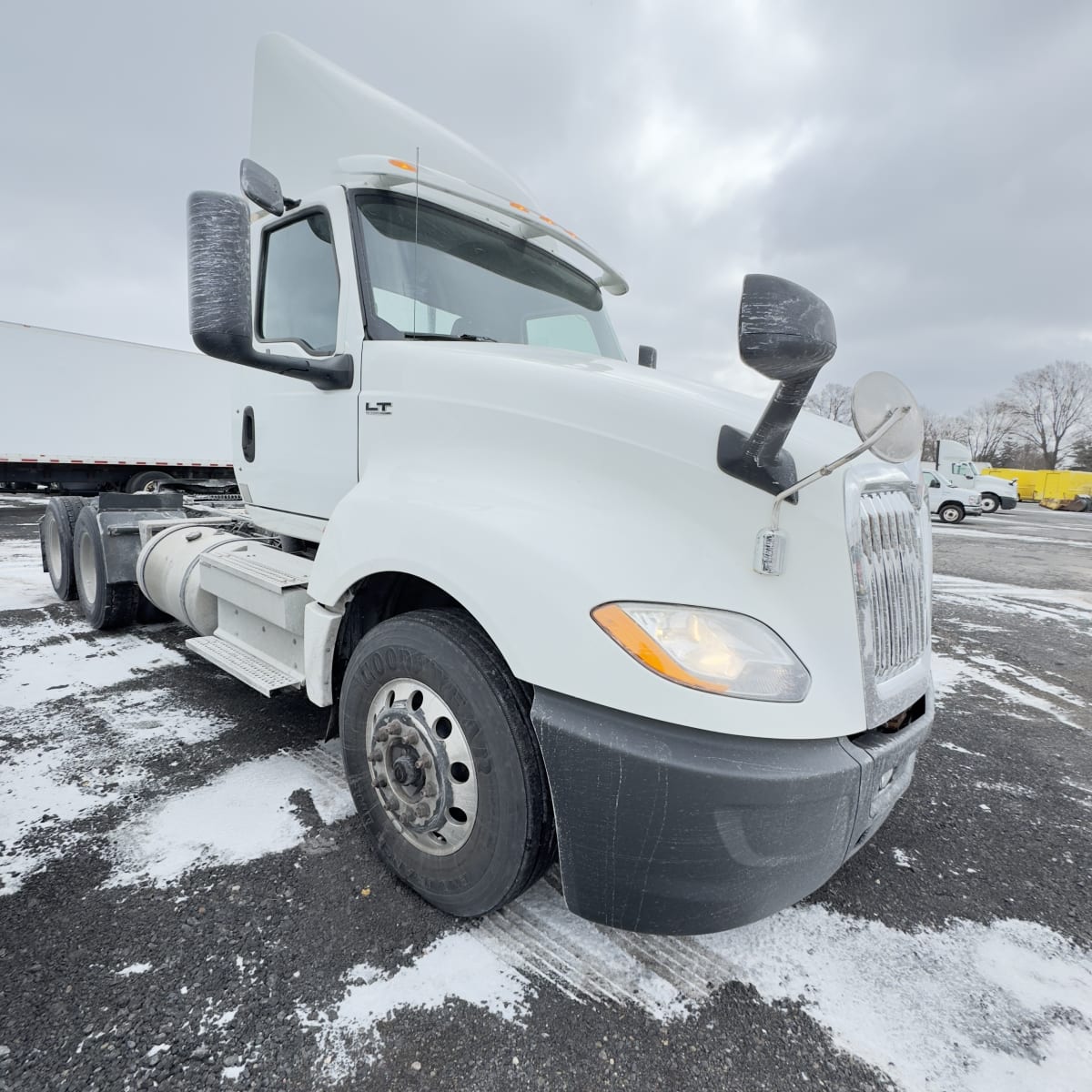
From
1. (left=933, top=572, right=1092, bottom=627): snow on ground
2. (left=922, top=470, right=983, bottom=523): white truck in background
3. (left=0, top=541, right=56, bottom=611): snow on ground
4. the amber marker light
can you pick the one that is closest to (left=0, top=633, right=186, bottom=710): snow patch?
(left=0, top=541, right=56, bottom=611): snow on ground

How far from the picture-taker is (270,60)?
10.3 feet

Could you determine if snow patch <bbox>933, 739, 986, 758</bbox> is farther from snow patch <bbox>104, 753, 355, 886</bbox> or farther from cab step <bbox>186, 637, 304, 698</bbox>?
cab step <bbox>186, 637, 304, 698</bbox>

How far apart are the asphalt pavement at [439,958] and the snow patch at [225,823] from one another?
0.03ft

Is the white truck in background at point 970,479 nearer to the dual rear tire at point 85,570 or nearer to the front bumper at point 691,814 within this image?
the dual rear tire at point 85,570

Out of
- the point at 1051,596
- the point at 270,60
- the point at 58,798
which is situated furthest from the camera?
the point at 1051,596

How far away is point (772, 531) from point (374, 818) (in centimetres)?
171

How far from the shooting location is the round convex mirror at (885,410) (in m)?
1.50

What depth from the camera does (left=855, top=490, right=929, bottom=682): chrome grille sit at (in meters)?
1.74

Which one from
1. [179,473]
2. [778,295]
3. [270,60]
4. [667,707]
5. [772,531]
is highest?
[270,60]

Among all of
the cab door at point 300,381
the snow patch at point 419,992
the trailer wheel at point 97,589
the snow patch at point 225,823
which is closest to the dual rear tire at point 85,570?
the trailer wheel at point 97,589

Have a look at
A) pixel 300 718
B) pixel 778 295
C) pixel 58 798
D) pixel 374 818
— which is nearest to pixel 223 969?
pixel 374 818

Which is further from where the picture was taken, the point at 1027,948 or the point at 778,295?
the point at 1027,948

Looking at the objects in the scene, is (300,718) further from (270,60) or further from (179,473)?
(179,473)

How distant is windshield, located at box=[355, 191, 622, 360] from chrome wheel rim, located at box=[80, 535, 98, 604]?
3999 millimetres
